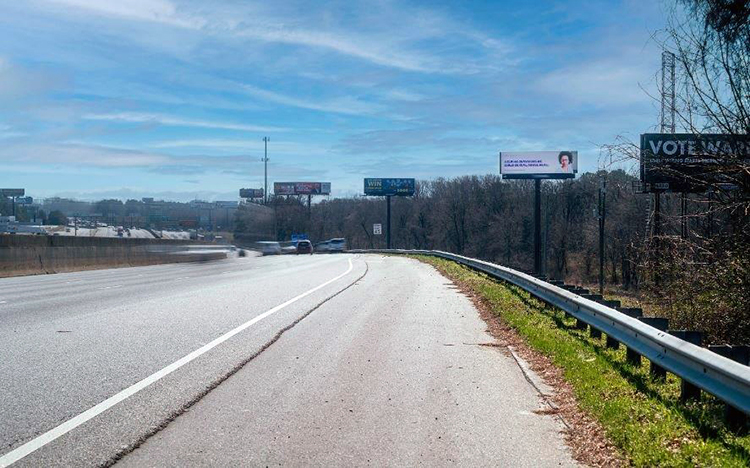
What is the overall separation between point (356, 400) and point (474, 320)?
8.24m

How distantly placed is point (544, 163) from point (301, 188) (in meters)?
73.9

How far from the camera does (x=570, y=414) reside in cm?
756

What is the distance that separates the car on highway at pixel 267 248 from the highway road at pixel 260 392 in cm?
6060

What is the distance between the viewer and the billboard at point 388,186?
101438mm

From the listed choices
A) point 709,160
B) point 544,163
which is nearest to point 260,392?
point 709,160

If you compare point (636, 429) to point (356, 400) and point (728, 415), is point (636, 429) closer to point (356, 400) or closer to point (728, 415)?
point (728, 415)

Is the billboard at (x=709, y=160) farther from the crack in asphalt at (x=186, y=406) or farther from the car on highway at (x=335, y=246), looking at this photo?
the car on highway at (x=335, y=246)

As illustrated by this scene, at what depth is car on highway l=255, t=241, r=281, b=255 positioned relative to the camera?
77.1m

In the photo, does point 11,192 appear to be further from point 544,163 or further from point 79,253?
point 79,253

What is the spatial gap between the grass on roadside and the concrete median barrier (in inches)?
1020

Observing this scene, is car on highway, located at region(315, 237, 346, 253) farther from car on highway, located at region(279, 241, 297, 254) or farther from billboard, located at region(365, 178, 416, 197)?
car on highway, located at region(279, 241, 297, 254)

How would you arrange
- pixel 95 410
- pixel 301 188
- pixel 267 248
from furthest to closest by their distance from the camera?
1. pixel 301 188
2. pixel 267 248
3. pixel 95 410

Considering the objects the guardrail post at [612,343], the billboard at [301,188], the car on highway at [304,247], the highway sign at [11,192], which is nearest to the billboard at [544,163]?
the car on highway at [304,247]

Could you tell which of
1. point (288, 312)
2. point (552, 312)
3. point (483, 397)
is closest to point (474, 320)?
point (552, 312)
